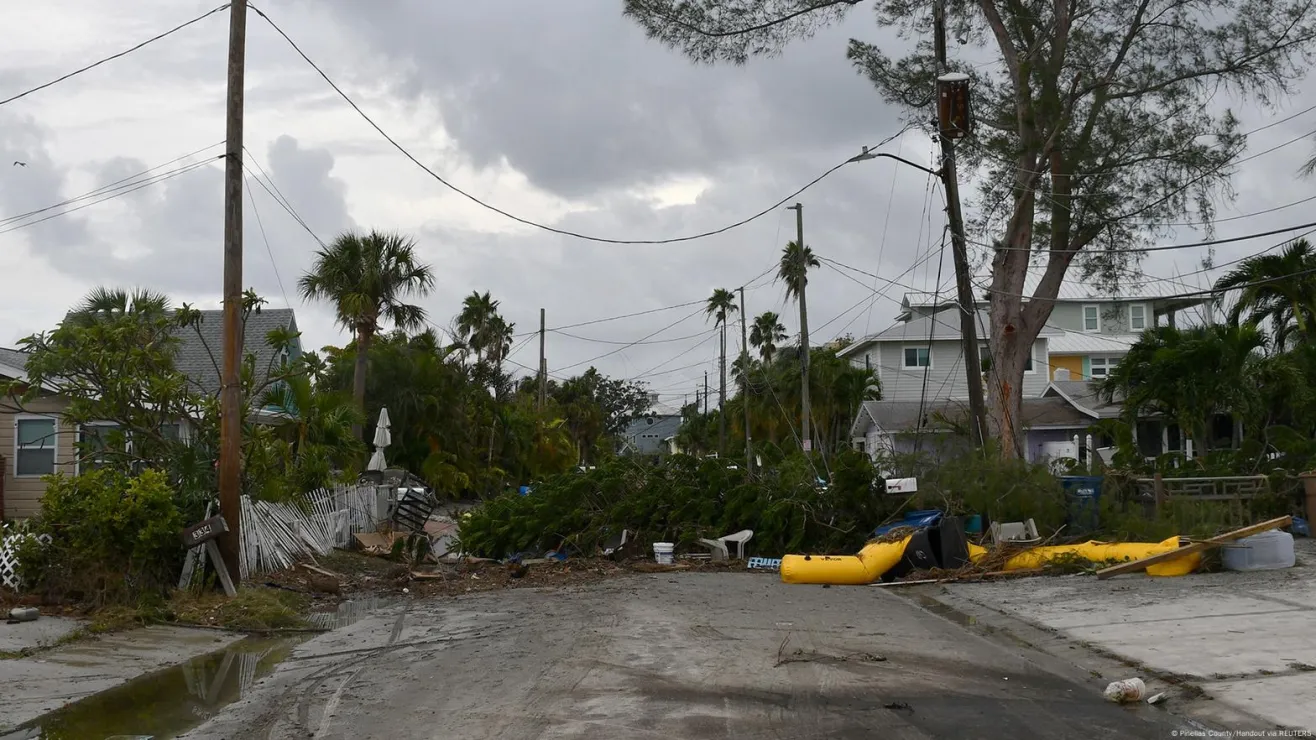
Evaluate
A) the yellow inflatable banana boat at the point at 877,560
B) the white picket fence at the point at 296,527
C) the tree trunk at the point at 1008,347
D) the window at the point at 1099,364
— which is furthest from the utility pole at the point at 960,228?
the window at the point at 1099,364

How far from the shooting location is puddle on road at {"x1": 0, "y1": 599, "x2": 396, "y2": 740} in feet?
24.6

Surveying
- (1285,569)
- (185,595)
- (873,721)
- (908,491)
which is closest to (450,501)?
(908,491)

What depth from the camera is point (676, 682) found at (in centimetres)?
850

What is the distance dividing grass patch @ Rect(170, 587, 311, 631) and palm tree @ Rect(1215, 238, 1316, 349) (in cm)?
2391

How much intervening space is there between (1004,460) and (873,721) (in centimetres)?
1193

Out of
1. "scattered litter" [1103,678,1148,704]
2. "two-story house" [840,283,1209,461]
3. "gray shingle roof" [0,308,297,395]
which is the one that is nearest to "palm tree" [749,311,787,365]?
"two-story house" [840,283,1209,461]

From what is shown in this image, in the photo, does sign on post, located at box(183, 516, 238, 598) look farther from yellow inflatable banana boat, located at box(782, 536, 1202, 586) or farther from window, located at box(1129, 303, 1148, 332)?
window, located at box(1129, 303, 1148, 332)

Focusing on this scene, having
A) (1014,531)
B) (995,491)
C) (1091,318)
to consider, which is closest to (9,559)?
(995,491)

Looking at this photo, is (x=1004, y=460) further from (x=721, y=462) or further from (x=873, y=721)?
(x=873, y=721)

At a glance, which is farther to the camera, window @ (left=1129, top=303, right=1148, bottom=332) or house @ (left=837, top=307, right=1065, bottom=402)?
window @ (left=1129, top=303, right=1148, bottom=332)

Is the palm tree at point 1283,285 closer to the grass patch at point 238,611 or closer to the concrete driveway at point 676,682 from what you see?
the concrete driveway at point 676,682

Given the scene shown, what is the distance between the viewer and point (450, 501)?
139 ft

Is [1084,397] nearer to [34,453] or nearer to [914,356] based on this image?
[914,356]

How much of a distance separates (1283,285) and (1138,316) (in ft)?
86.4
